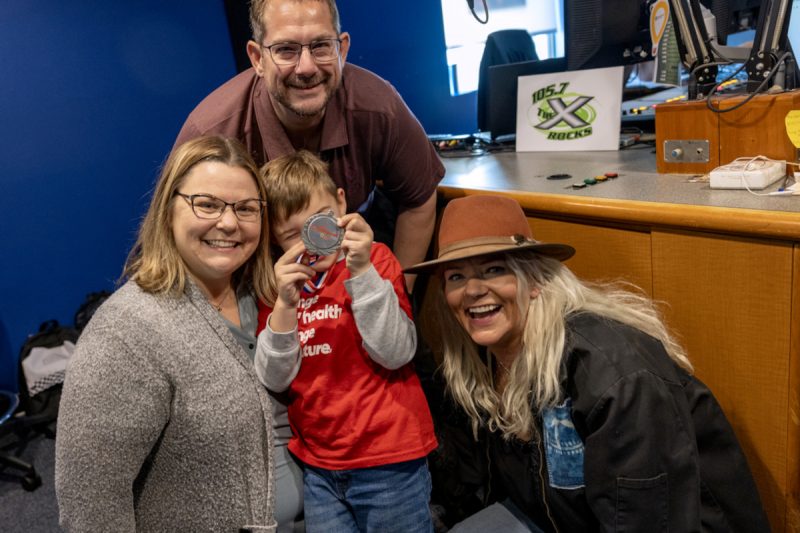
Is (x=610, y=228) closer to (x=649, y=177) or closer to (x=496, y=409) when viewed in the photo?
(x=649, y=177)

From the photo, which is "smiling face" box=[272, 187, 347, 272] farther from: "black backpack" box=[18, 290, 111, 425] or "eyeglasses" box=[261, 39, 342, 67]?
"black backpack" box=[18, 290, 111, 425]

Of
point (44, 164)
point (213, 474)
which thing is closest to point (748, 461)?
point (213, 474)

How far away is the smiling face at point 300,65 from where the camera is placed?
1628 mm

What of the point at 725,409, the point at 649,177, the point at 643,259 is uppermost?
the point at 649,177

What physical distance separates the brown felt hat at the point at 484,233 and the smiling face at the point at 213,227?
394mm

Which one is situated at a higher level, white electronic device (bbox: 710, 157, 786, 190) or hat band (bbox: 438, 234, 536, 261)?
white electronic device (bbox: 710, 157, 786, 190)

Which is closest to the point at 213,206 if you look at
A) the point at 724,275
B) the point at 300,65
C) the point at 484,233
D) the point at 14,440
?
the point at 300,65

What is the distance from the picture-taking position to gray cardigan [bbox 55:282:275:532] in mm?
1294

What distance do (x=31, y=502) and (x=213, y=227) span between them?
2.01 meters

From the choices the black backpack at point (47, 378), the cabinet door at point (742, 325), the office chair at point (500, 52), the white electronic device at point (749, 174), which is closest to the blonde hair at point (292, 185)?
the cabinet door at point (742, 325)

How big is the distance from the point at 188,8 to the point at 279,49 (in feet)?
8.91

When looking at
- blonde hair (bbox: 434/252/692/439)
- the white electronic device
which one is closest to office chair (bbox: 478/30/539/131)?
the white electronic device

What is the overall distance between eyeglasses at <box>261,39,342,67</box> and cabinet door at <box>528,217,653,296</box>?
67cm

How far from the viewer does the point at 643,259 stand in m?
1.52
